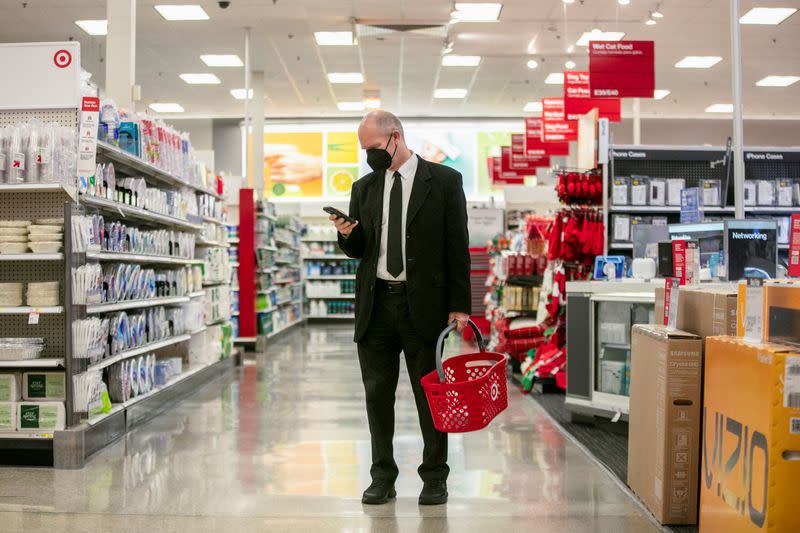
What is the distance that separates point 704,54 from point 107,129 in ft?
37.0

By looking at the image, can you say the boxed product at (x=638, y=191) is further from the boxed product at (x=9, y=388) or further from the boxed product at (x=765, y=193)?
the boxed product at (x=9, y=388)

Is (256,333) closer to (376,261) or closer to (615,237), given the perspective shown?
(615,237)

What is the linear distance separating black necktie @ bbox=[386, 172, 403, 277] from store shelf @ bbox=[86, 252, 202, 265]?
220cm

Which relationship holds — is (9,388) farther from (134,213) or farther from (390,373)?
(390,373)

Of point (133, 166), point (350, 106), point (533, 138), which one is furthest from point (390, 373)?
point (350, 106)

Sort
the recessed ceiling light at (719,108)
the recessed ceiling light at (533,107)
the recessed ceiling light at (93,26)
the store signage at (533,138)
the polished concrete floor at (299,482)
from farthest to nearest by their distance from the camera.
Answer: the recessed ceiling light at (533,107) → the recessed ceiling light at (719,108) → the store signage at (533,138) → the recessed ceiling light at (93,26) → the polished concrete floor at (299,482)

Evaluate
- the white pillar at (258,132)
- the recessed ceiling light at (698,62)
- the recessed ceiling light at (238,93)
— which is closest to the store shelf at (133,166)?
the white pillar at (258,132)

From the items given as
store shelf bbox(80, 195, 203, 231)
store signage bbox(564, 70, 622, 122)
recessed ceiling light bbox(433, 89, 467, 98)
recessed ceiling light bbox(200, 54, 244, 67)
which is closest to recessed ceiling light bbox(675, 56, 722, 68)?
store signage bbox(564, 70, 622, 122)

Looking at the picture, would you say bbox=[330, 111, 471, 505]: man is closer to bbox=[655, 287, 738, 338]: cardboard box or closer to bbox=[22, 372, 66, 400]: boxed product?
bbox=[655, 287, 738, 338]: cardboard box

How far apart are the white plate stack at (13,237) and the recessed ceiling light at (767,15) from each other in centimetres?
1022

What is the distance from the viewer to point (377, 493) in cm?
360

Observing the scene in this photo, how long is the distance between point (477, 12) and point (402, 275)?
8.74m

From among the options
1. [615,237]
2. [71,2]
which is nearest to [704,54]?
[615,237]

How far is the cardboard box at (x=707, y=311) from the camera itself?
300 centimetres
